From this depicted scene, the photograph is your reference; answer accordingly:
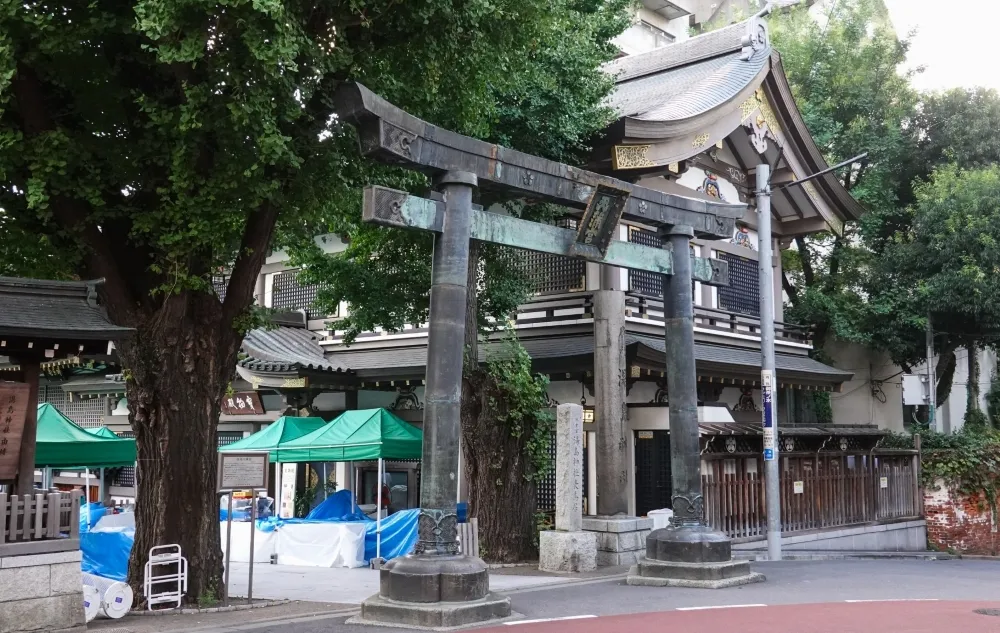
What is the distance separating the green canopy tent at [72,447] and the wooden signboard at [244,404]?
548 cm

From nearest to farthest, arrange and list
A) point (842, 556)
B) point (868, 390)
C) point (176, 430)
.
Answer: point (176, 430) < point (842, 556) < point (868, 390)

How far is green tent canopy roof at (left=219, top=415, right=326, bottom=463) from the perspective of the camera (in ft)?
58.8

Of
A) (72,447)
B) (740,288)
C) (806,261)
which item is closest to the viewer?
(72,447)

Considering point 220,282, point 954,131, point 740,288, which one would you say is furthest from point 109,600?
point 954,131

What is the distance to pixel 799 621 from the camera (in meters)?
9.85

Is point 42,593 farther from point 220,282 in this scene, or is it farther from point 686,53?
point 686,53

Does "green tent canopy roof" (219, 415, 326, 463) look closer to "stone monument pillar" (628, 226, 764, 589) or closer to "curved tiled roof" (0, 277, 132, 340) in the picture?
"curved tiled roof" (0, 277, 132, 340)

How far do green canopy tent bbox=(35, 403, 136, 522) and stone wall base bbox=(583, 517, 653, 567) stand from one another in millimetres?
8368

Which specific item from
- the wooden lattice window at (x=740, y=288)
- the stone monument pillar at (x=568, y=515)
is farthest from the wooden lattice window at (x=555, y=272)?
the wooden lattice window at (x=740, y=288)

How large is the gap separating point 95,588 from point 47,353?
274cm

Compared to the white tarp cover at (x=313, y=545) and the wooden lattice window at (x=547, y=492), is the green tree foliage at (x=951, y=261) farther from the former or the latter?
the white tarp cover at (x=313, y=545)

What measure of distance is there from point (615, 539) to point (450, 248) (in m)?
7.03

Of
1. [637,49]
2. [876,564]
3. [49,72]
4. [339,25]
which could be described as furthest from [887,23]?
[49,72]

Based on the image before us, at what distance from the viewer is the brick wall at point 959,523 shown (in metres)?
21.6
